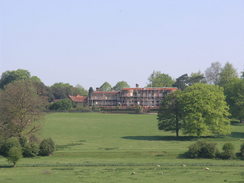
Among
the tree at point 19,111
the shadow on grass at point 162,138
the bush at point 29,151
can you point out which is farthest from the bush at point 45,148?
the shadow on grass at point 162,138

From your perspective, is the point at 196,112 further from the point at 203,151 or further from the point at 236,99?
the point at 203,151

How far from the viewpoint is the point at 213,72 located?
164m

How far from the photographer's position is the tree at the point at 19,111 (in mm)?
55812

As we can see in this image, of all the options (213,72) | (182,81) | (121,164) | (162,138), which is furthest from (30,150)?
(182,81)

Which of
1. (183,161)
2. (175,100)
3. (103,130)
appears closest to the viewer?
(183,161)

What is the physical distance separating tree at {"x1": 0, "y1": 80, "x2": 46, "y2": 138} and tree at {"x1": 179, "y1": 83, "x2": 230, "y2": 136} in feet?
72.9

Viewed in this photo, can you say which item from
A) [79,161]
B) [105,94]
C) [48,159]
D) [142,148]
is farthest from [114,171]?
[105,94]

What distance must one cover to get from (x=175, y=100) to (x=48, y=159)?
103ft

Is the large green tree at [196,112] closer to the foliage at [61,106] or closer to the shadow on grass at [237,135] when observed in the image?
the shadow on grass at [237,135]

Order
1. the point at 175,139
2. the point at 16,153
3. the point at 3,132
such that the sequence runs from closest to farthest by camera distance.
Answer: the point at 16,153
the point at 3,132
the point at 175,139

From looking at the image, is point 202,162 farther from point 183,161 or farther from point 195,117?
point 195,117

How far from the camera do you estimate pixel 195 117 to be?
68.6 meters

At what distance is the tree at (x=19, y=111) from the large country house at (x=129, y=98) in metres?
113

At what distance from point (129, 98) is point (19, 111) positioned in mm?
125368
